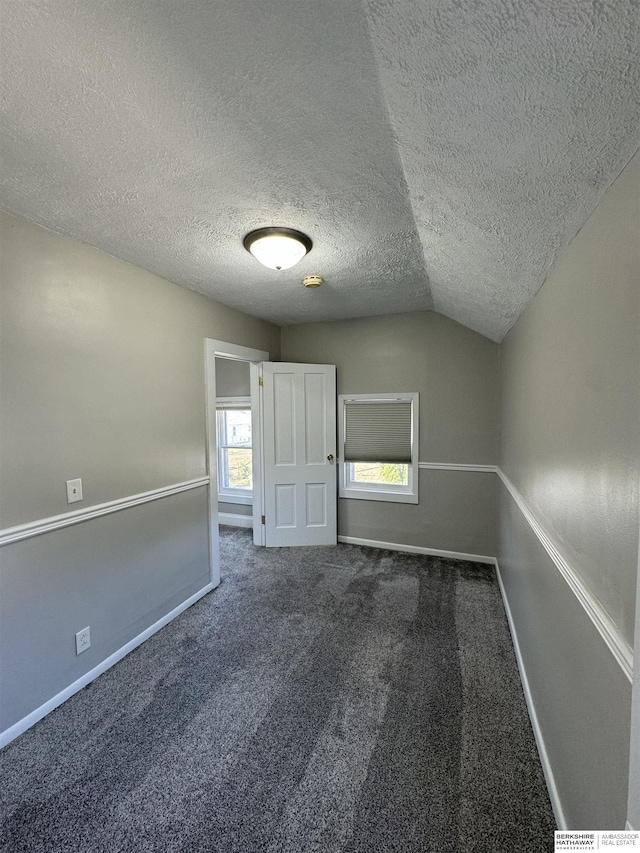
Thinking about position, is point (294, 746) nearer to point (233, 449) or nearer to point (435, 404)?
point (435, 404)

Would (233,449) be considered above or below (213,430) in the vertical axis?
below

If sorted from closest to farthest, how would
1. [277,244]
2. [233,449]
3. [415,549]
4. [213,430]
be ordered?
[277,244], [213,430], [415,549], [233,449]

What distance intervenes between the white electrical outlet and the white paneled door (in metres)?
1.94

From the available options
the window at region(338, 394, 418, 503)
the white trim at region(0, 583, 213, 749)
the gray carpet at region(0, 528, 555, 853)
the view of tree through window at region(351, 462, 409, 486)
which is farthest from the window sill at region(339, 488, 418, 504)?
the white trim at region(0, 583, 213, 749)

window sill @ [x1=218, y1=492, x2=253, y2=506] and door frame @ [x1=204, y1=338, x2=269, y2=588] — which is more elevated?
door frame @ [x1=204, y1=338, x2=269, y2=588]

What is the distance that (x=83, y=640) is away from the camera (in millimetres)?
1914

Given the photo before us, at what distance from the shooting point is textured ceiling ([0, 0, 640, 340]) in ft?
2.36

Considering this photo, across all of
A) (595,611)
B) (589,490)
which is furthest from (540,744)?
(589,490)

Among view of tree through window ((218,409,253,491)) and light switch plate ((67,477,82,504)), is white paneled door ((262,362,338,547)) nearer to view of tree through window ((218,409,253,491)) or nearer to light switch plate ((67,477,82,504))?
view of tree through window ((218,409,253,491))

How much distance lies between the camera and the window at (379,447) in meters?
3.59

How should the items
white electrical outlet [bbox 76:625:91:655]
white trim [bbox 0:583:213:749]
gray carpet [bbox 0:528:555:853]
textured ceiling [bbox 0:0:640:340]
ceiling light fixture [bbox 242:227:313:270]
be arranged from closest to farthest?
textured ceiling [bbox 0:0:640:340] → gray carpet [bbox 0:528:555:853] → white trim [bbox 0:583:213:749] → ceiling light fixture [bbox 242:227:313:270] → white electrical outlet [bbox 76:625:91:655]

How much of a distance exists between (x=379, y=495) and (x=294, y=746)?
7.75ft

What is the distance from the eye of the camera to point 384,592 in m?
2.82

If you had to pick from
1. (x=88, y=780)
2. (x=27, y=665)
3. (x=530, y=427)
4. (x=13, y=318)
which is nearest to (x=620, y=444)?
(x=530, y=427)
